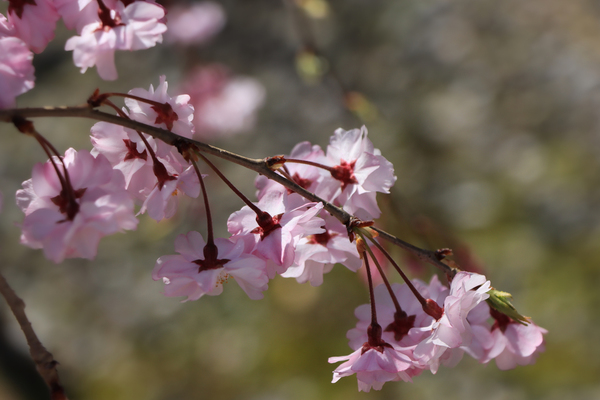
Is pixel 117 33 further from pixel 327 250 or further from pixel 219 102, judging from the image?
pixel 219 102

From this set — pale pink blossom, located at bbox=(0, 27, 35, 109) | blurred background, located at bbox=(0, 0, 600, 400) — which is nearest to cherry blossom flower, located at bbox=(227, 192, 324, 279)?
pale pink blossom, located at bbox=(0, 27, 35, 109)

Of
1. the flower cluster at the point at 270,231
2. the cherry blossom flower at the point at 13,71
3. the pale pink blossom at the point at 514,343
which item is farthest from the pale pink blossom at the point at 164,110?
the pale pink blossom at the point at 514,343

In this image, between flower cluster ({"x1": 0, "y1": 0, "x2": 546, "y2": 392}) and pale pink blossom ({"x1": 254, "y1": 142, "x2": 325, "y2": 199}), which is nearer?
flower cluster ({"x1": 0, "y1": 0, "x2": 546, "y2": 392})

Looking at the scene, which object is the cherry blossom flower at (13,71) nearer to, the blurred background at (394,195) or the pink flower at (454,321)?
Result: the pink flower at (454,321)

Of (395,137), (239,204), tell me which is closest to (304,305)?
(239,204)

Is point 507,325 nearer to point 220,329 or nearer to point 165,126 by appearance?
point 165,126

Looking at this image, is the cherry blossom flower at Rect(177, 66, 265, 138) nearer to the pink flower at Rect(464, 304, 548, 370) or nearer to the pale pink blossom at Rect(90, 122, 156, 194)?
the pale pink blossom at Rect(90, 122, 156, 194)
